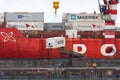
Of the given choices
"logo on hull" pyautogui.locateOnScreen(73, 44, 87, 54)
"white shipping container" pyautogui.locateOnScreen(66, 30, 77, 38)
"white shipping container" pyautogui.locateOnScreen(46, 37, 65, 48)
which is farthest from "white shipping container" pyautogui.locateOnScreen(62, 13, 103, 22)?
"white shipping container" pyautogui.locateOnScreen(46, 37, 65, 48)

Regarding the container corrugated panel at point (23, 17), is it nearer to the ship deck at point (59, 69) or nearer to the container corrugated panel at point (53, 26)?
the container corrugated panel at point (53, 26)

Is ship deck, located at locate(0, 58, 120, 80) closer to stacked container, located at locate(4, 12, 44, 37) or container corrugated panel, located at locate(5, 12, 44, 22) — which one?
stacked container, located at locate(4, 12, 44, 37)

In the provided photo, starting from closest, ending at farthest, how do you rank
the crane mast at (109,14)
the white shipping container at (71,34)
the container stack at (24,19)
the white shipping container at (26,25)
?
the crane mast at (109,14), the white shipping container at (71,34), the white shipping container at (26,25), the container stack at (24,19)

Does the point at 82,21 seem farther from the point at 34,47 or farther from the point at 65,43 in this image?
the point at 34,47

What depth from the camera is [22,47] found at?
2566 inches

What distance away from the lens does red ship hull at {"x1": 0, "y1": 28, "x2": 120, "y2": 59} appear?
64.5 m

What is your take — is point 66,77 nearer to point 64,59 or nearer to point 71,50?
point 64,59

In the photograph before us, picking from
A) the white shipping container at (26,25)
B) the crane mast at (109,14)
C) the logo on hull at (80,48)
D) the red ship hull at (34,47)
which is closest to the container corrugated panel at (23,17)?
the white shipping container at (26,25)

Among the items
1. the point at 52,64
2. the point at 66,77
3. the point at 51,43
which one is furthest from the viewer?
the point at 51,43

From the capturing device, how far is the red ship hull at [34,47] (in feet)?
212

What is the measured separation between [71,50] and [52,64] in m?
7.04

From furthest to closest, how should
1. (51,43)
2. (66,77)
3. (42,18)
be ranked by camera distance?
1. (42,18)
2. (51,43)
3. (66,77)

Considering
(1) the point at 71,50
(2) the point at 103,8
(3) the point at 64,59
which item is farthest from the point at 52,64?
(2) the point at 103,8

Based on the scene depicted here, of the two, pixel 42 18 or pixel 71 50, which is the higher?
pixel 42 18
